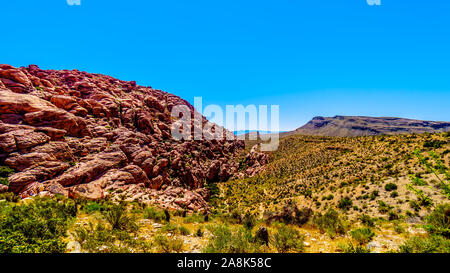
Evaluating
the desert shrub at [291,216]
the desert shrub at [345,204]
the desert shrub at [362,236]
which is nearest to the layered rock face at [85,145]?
the desert shrub at [291,216]

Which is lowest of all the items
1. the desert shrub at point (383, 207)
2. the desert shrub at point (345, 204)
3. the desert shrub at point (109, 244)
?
the desert shrub at point (345, 204)

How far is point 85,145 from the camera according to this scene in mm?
25312

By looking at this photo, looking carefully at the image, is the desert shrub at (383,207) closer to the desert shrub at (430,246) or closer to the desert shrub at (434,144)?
the desert shrub at (430,246)

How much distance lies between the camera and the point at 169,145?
40.0m

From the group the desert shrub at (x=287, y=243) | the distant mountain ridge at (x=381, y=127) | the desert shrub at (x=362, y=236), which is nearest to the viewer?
the desert shrub at (x=287, y=243)

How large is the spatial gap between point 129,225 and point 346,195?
25985mm

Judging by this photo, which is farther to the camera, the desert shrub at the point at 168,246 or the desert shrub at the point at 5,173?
the desert shrub at the point at 5,173

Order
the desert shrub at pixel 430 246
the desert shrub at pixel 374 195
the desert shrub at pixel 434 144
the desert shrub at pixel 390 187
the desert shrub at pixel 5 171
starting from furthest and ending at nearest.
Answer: the desert shrub at pixel 434 144, the desert shrub at pixel 390 187, the desert shrub at pixel 374 195, the desert shrub at pixel 5 171, the desert shrub at pixel 430 246

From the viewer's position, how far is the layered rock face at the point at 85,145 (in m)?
19.6

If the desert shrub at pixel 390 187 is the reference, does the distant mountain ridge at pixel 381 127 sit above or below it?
above

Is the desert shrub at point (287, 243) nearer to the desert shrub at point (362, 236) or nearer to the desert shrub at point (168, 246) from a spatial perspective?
the desert shrub at point (362, 236)

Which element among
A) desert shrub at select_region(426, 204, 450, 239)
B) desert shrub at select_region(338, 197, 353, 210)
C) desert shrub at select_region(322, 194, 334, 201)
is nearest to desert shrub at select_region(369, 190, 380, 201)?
desert shrub at select_region(338, 197, 353, 210)

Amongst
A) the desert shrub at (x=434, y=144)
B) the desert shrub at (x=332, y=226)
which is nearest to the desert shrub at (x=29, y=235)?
the desert shrub at (x=332, y=226)
